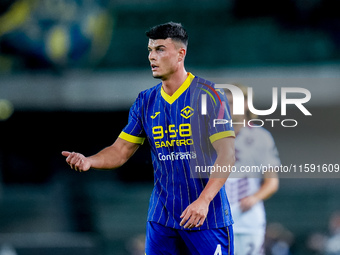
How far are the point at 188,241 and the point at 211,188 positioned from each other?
18.3 inches

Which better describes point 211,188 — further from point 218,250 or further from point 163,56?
point 163,56

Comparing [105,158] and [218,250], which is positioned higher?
[105,158]

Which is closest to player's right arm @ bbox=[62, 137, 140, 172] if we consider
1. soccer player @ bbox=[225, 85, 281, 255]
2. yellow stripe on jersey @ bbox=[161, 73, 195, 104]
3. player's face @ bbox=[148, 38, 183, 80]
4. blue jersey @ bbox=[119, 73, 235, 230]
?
blue jersey @ bbox=[119, 73, 235, 230]

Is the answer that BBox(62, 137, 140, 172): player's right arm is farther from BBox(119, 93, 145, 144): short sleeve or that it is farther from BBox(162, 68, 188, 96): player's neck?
BBox(162, 68, 188, 96): player's neck

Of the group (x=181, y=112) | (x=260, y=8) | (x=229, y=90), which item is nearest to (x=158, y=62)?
(x=181, y=112)

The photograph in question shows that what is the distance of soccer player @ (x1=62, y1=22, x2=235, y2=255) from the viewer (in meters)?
4.23

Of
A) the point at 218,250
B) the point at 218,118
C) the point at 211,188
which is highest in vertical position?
the point at 218,118

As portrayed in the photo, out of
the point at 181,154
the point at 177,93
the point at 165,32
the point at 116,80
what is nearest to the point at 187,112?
the point at 177,93

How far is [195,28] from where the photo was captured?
16.6m

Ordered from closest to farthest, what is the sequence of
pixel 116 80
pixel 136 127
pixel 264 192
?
pixel 136 127, pixel 264 192, pixel 116 80

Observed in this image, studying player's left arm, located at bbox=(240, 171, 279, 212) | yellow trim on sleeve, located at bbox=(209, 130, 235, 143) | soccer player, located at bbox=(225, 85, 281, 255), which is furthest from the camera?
soccer player, located at bbox=(225, 85, 281, 255)

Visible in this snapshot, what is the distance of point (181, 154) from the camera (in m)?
4.26

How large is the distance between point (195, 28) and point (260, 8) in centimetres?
179

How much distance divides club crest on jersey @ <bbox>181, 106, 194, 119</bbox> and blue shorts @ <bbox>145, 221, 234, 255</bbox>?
73 centimetres
